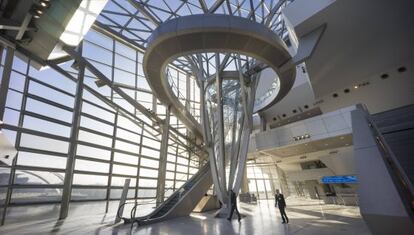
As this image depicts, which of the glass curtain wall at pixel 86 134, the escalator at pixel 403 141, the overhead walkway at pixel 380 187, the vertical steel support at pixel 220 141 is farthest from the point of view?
the vertical steel support at pixel 220 141

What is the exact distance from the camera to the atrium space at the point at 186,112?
955cm

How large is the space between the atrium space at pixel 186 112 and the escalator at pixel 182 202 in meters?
0.09

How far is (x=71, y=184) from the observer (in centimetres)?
1510

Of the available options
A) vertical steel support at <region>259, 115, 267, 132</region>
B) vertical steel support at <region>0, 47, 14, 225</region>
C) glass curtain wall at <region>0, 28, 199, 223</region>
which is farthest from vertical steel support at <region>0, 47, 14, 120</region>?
vertical steel support at <region>259, 115, 267, 132</region>

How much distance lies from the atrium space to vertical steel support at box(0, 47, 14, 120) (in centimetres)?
8

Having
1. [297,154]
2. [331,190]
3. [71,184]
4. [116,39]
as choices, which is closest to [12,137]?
[71,184]

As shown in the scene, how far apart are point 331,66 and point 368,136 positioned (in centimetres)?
952

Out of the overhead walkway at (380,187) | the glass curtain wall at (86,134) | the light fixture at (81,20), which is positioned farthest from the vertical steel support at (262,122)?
the light fixture at (81,20)

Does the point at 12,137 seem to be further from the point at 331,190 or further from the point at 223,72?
the point at 331,190

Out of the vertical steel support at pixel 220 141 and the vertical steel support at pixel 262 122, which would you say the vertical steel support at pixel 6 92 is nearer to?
the vertical steel support at pixel 220 141

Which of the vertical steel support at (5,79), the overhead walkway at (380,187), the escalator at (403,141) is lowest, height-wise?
the overhead walkway at (380,187)

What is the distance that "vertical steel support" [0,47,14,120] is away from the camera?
11891mm

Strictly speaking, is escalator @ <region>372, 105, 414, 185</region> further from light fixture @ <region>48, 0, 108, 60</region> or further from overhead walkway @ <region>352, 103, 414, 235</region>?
light fixture @ <region>48, 0, 108, 60</region>

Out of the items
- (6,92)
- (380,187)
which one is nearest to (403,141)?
(380,187)
